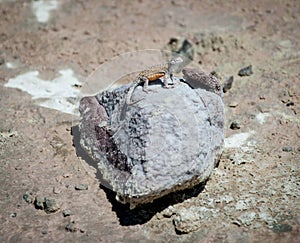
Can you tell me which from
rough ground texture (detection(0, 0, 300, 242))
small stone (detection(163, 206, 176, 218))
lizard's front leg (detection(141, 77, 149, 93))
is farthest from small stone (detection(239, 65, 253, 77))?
small stone (detection(163, 206, 176, 218))

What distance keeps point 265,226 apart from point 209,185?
89 centimetres

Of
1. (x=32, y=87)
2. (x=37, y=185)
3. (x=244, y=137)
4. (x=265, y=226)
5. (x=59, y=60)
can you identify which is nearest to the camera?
(x=265, y=226)

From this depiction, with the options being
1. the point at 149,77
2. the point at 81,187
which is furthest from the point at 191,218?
the point at 149,77

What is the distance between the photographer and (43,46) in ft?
29.1

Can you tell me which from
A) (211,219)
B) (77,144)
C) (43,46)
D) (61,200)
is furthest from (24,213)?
(43,46)

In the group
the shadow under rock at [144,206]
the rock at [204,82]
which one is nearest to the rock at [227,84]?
the rock at [204,82]

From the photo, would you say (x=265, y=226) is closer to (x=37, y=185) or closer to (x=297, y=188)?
(x=297, y=188)

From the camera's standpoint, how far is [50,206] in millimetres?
5559

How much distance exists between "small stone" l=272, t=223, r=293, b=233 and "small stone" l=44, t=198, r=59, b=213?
8.32 ft

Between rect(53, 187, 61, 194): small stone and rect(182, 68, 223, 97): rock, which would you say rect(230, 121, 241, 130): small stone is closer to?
rect(182, 68, 223, 97): rock

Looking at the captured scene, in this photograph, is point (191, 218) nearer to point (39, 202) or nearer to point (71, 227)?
point (71, 227)

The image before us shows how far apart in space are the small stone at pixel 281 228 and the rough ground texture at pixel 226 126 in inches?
0.6

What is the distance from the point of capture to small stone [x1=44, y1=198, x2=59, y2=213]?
5547 millimetres

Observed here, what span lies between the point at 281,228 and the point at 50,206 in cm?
267
